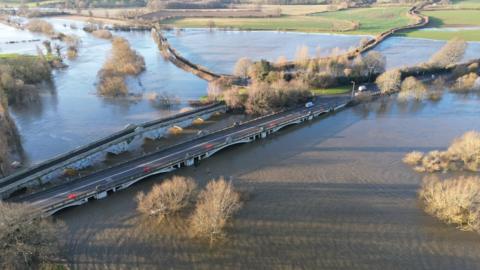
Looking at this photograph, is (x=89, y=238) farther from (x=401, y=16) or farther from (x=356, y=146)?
(x=401, y=16)

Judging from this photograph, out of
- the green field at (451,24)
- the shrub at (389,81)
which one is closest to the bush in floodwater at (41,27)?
the shrub at (389,81)

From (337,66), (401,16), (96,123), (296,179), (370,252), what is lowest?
(370,252)

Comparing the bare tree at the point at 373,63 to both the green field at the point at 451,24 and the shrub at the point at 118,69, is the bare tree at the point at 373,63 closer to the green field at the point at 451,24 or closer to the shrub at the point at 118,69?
the shrub at the point at 118,69

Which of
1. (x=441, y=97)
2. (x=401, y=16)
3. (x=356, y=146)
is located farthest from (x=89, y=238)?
(x=401, y=16)

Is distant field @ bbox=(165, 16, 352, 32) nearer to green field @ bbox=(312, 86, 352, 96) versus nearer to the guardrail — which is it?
green field @ bbox=(312, 86, 352, 96)

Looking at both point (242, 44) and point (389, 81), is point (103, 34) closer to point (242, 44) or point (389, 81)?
point (242, 44)

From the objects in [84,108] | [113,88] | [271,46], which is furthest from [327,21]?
[84,108]

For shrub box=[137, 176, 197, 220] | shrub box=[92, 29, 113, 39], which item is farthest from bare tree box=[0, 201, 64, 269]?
shrub box=[92, 29, 113, 39]
